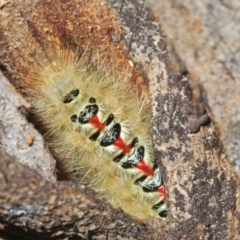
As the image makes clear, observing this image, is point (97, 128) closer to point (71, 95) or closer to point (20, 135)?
point (71, 95)

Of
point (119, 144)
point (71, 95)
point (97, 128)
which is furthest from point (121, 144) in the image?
point (71, 95)

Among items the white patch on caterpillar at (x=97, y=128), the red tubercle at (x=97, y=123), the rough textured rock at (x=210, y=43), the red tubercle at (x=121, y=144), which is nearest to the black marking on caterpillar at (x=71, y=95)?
the white patch on caterpillar at (x=97, y=128)

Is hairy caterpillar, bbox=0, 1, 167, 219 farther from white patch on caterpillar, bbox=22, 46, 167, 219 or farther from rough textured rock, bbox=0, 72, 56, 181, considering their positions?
rough textured rock, bbox=0, 72, 56, 181

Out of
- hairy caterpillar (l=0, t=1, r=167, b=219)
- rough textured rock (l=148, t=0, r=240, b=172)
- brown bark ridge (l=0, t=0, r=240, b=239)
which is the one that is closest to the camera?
rough textured rock (l=148, t=0, r=240, b=172)

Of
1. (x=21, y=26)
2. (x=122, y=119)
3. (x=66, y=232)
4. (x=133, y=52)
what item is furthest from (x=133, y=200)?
(x=21, y=26)

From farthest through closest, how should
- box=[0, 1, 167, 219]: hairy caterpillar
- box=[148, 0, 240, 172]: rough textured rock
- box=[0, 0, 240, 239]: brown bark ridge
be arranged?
1. box=[0, 1, 167, 219]: hairy caterpillar
2. box=[0, 0, 240, 239]: brown bark ridge
3. box=[148, 0, 240, 172]: rough textured rock

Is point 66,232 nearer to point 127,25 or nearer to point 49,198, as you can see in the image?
point 49,198

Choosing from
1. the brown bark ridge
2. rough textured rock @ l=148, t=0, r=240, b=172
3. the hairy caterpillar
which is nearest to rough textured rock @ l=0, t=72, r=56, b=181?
the brown bark ridge

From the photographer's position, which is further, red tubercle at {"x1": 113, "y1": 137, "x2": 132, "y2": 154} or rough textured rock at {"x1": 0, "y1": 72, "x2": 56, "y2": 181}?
red tubercle at {"x1": 113, "y1": 137, "x2": 132, "y2": 154}

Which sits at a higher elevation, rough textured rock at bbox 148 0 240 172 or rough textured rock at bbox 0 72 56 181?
rough textured rock at bbox 148 0 240 172
